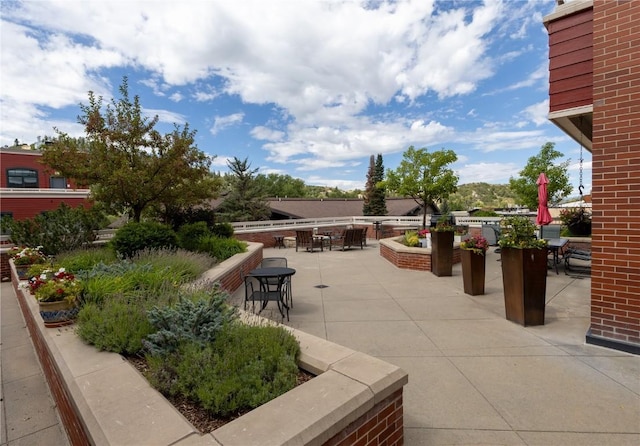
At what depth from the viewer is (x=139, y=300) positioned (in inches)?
155

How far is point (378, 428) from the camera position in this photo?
2.24m

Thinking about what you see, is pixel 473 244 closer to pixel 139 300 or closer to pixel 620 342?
pixel 620 342

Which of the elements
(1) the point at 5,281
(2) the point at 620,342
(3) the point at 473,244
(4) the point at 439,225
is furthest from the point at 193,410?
(1) the point at 5,281

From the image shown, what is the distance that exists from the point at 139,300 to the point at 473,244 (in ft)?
18.9

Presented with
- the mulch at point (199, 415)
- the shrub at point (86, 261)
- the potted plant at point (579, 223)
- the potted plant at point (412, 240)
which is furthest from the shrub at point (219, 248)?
the potted plant at point (579, 223)

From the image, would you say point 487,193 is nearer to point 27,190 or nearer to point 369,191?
point 369,191

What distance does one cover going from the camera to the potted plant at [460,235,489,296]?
20.7 feet

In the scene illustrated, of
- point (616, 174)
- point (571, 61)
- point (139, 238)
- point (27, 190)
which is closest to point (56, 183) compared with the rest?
point (27, 190)

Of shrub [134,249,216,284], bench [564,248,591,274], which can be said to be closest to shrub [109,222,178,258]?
shrub [134,249,216,284]

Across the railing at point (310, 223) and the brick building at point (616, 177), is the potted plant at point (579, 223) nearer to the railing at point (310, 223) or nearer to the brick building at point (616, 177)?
the brick building at point (616, 177)

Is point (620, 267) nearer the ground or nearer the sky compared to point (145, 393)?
nearer the sky

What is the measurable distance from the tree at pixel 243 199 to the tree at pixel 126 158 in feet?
47.1

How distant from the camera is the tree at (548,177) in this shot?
2722 cm

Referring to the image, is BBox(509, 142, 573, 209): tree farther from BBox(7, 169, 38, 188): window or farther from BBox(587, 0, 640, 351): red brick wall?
BBox(7, 169, 38, 188): window
